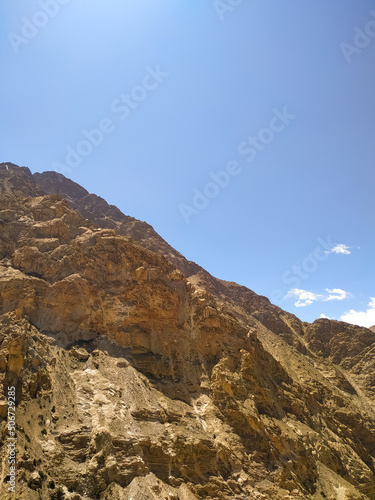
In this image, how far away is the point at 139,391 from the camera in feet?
118

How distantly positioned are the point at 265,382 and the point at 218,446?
630 inches

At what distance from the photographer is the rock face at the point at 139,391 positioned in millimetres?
27828

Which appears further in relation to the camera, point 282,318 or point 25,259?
point 282,318

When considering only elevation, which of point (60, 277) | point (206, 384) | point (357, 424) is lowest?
point (357, 424)

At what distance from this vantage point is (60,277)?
44156 millimetres

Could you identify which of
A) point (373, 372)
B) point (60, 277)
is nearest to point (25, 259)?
point (60, 277)

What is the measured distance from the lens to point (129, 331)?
43.4 meters

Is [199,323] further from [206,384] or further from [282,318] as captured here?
[282,318]

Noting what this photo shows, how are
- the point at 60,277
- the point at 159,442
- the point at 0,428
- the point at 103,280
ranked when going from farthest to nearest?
the point at 103,280, the point at 60,277, the point at 159,442, the point at 0,428

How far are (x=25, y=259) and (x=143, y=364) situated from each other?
19.7m

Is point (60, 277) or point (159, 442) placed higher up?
point (60, 277)

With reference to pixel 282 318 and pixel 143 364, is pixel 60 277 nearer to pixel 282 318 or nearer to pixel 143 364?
pixel 143 364

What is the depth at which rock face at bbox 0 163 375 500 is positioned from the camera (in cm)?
2783

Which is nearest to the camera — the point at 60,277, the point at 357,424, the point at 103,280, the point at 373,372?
the point at 60,277
